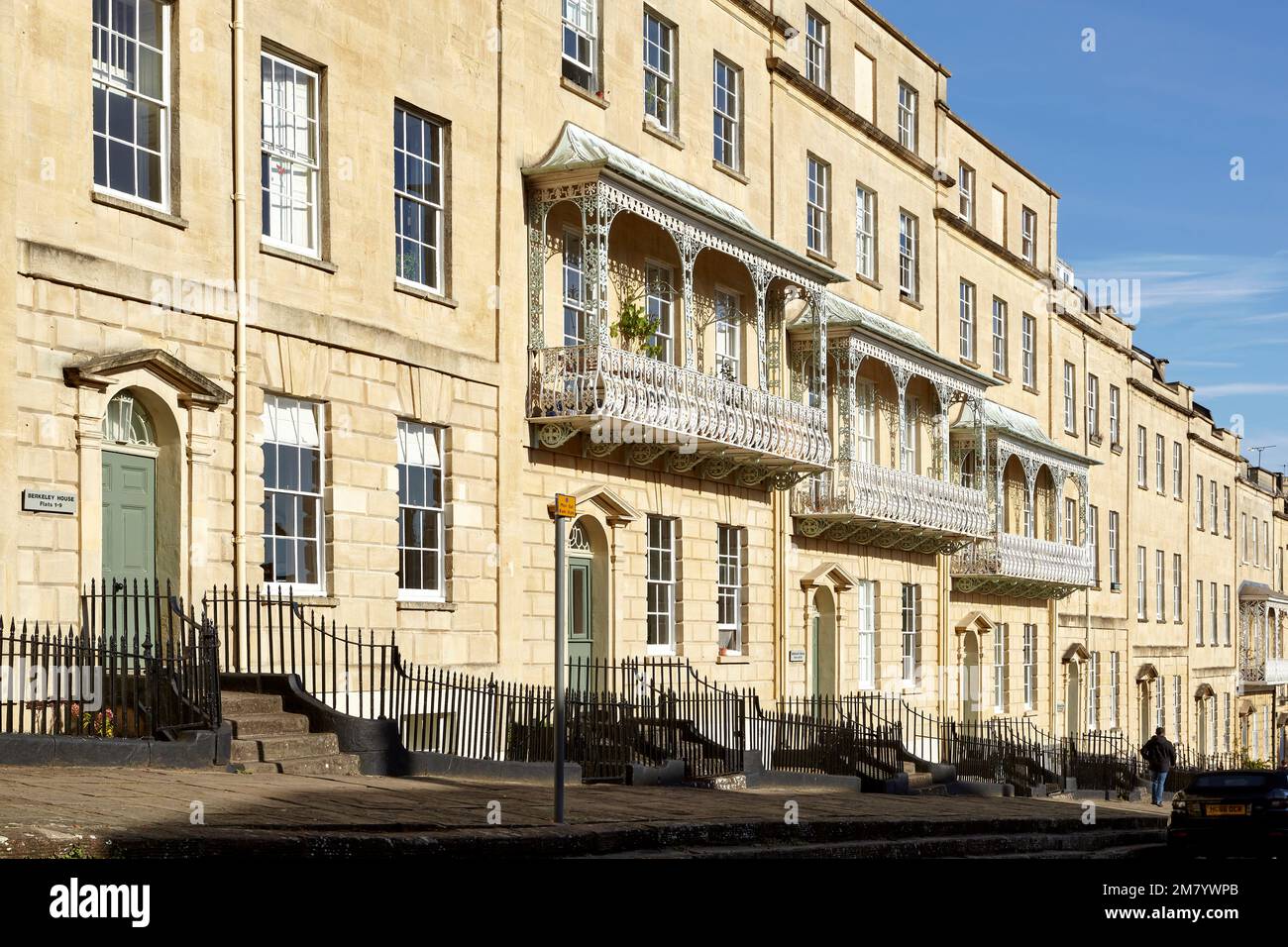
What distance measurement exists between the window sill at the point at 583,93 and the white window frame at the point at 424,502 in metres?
5.61

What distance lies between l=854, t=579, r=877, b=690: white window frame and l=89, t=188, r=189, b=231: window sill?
57.8 ft

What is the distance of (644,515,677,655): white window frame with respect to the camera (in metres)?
25.0

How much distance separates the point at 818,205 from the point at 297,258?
1442cm

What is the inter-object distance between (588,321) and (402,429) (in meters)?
3.41

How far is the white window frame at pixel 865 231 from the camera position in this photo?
106 feet

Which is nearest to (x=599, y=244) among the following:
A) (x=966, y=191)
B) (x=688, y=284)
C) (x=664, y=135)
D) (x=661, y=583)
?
(x=688, y=284)

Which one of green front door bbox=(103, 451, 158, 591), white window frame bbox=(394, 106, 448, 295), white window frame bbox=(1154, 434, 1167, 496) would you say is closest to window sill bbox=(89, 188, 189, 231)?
green front door bbox=(103, 451, 158, 591)

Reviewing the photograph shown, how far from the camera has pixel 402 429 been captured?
66.9 feet

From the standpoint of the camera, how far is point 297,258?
61.0 ft

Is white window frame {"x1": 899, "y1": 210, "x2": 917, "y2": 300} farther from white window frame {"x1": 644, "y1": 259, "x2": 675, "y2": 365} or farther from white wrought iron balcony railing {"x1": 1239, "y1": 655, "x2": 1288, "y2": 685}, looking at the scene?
white wrought iron balcony railing {"x1": 1239, "y1": 655, "x2": 1288, "y2": 685}

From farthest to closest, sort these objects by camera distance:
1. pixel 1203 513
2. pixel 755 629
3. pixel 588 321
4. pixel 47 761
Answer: pixel 1203 513, pixel 755 629, pixel 588 321, pixel 47 761

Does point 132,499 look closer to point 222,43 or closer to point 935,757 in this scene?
point 222,43

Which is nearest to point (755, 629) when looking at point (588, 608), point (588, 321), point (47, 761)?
point (588, 608)
